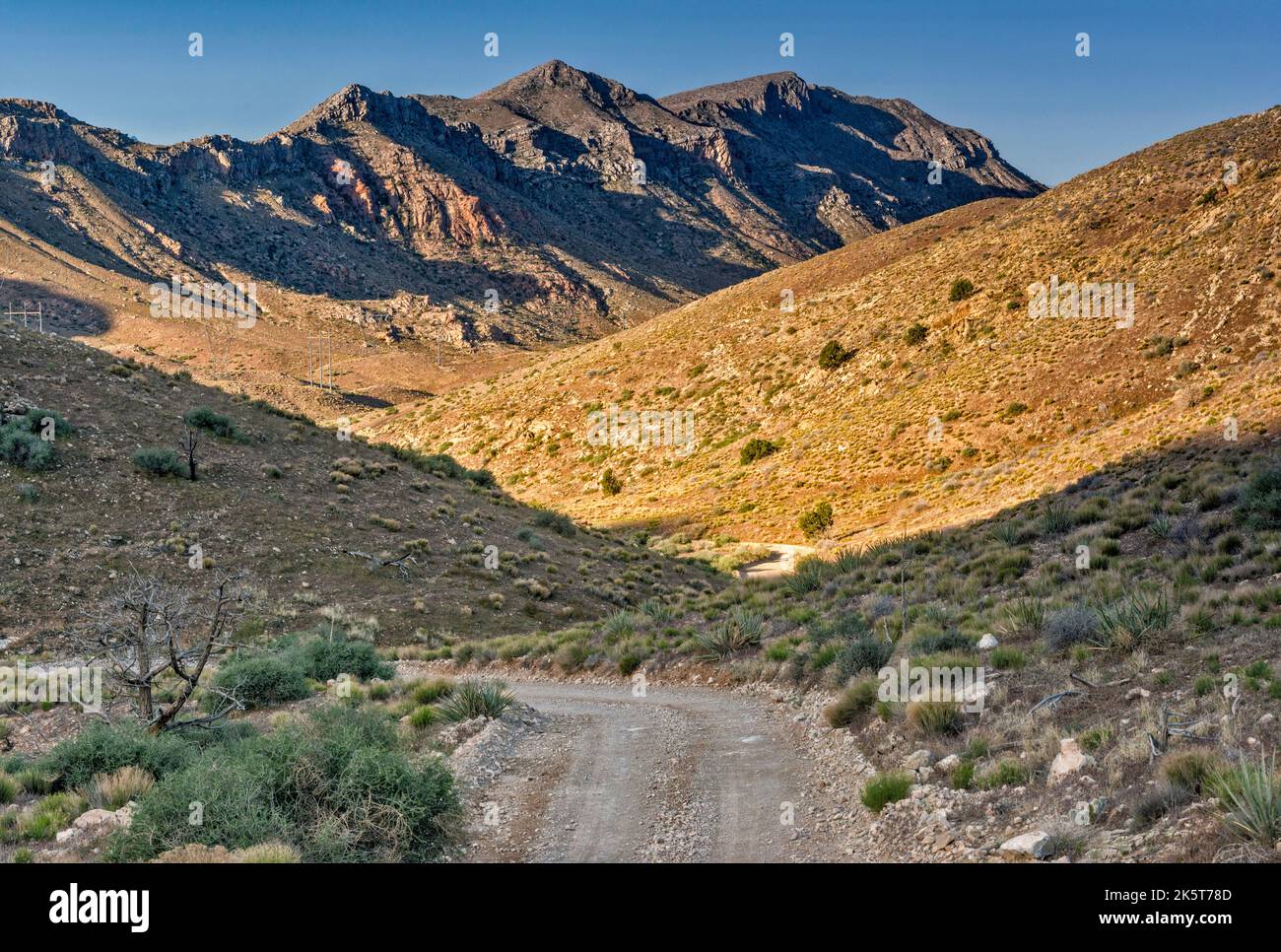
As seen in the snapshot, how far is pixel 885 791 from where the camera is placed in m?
7.46

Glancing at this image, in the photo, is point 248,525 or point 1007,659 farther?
point 248,525

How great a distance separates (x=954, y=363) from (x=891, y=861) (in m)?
43.0

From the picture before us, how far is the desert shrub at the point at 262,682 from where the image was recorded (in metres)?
12.9

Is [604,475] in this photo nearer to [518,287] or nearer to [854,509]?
[854,509]

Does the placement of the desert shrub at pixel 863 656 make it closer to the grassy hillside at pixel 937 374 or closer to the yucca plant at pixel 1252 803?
the yucca plant at pixel 1252 803

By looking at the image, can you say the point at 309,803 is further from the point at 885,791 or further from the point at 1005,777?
the point at 1005,777

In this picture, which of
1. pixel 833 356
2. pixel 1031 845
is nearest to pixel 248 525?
pixel 1031 845

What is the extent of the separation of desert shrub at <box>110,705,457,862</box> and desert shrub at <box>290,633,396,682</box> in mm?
6949

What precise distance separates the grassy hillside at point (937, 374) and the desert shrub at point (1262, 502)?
877cm

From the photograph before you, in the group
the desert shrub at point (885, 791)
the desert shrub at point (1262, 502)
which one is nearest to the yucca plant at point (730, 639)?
the desert shrub at point (885, 791)

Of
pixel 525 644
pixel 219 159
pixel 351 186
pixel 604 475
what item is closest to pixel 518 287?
pixel 351 186

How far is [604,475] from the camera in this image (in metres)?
53.6

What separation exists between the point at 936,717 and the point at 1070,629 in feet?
8.69

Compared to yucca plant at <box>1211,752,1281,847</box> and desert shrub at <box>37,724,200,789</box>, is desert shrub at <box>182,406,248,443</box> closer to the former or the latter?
desert shrub at <box>37,724,200,789</box>
